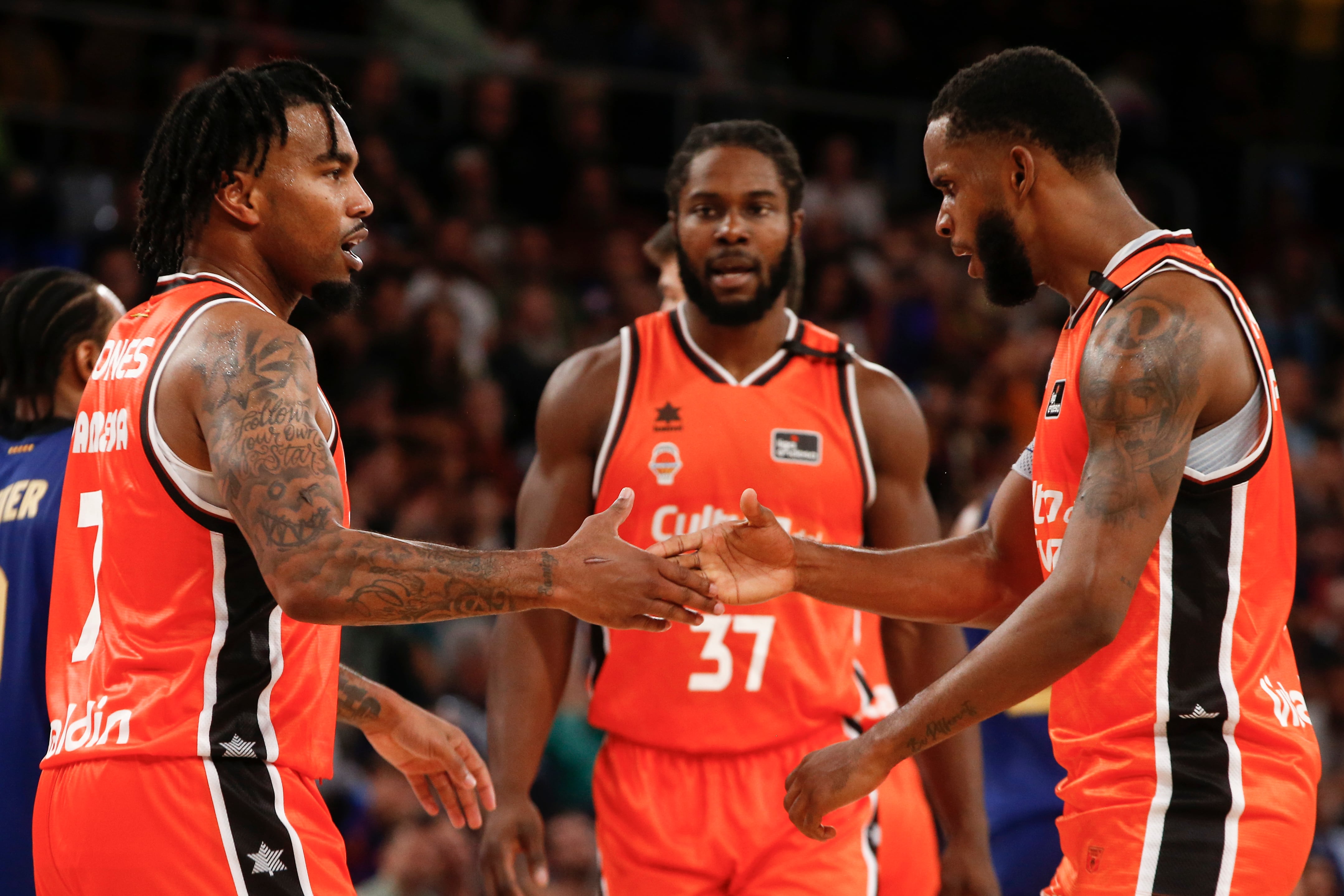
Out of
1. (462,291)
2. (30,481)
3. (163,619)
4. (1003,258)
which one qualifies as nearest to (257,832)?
(163,619)

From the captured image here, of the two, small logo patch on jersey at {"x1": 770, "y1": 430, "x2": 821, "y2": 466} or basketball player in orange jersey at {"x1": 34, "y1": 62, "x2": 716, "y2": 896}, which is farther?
small logo patch on jersey at {"x1": 770, "y1": 430, "x2": 821, "y2": 466}

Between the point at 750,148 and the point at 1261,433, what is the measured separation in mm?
2100

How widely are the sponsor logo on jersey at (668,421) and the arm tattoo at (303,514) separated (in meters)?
1.57

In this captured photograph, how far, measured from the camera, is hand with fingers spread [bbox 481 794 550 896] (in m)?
4.21

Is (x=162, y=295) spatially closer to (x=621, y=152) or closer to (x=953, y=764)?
(x=953, y=764)

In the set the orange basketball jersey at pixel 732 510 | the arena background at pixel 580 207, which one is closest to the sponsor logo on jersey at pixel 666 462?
the orange basketball jersey at pixel 732 510

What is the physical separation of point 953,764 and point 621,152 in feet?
A: 26.5

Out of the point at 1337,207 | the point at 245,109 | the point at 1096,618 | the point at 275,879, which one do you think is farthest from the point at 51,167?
the point at 1337,207

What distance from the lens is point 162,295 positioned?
311cm

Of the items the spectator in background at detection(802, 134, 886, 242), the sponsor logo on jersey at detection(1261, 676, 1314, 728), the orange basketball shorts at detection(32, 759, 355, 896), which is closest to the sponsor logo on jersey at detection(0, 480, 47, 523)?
the orange basketball shorts at detection(32, 759, 355, 896)

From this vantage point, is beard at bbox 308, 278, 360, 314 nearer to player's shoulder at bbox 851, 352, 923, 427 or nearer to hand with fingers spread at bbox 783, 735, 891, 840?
hand with fingers spread at bbox 783, 735, 891, 840

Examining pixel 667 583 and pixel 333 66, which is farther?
pixel 333 66

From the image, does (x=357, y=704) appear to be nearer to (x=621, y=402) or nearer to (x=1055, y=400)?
(x=621, y=402)

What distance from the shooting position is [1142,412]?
285 centimetres
